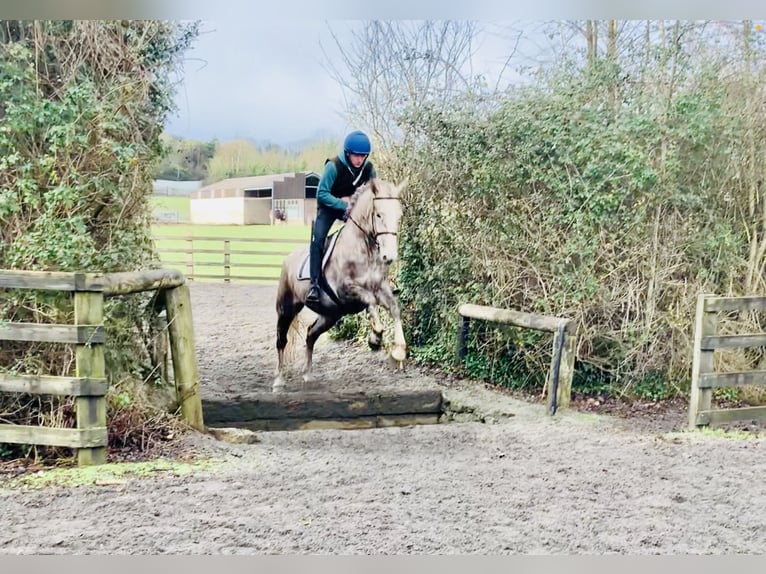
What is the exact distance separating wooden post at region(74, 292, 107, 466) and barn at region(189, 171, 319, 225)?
62 centimetres

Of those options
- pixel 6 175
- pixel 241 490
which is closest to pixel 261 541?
pixel 241 490

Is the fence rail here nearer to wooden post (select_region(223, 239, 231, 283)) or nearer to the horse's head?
wooden post (select_region(223, 239, 231, 283))

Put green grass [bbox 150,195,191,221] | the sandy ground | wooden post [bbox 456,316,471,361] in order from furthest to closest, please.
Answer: wooden post [bbox 456,316,471,361]
green grass [bbox 150,195,191,221]
the sandy ground

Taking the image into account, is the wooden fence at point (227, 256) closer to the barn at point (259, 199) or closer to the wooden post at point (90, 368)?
the barn at point (259, 199)

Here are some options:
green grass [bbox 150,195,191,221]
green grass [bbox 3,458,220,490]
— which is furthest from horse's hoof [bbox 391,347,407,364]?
green grass [bbox 150,195,191,221]

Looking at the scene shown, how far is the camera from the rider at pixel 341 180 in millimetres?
3518

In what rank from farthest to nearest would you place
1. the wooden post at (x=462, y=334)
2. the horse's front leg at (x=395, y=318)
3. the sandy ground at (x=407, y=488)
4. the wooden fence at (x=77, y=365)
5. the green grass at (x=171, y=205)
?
the wooden post at (x=462, y=334)
the horse's front leg at (x=395, y=318)
the green grass at (x=171, y=205)
the wooden fence at (x=77, y=365)
the sandy ground at (x=407, y=488)

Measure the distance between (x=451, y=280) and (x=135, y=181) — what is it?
153 cm

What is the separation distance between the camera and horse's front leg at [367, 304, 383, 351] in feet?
11.9

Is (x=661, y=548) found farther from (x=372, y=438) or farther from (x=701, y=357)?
(x=372, y=438)

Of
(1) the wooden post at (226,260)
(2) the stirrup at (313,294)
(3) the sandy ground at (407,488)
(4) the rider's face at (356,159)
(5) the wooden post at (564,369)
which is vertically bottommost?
(3) the sandy ground at (407,488)

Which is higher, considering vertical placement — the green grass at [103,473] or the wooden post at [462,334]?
the wooden post at [462,334]

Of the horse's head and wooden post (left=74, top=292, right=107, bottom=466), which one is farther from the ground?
the horse's head

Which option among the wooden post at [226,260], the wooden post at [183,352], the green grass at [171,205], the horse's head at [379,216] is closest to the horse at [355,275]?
the horse's head at [379,216]
